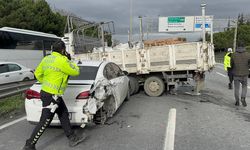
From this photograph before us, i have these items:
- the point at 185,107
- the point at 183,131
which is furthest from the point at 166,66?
the point at 183,131

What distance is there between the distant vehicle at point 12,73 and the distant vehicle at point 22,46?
3.96 meters

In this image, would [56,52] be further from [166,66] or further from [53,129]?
[166,66]

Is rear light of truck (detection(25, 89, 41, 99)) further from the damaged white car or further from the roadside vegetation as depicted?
the roadside vegetation

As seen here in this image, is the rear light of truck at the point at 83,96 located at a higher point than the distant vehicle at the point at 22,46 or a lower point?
lower

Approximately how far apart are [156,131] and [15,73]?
9242mm

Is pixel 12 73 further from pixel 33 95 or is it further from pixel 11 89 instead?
pixel 33 95

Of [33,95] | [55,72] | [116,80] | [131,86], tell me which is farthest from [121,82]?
[55,72]

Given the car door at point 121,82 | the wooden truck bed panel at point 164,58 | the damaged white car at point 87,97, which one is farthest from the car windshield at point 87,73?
the wooden truck bed panel at point 164,58

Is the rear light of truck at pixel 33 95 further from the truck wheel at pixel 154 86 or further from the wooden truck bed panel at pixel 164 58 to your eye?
the truck wheel at pixel 154 86

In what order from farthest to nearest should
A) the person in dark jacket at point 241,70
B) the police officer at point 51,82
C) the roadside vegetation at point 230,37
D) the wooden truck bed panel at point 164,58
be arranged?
the roadside vegetation at point 230,37, the wooden truck bed panel at point 164,58, the person in dark jacket at point 241,70, the police officer at point 51,82

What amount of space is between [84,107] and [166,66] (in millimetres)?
5073

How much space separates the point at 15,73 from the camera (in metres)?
13.1

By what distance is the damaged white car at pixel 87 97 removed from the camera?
18.1ft

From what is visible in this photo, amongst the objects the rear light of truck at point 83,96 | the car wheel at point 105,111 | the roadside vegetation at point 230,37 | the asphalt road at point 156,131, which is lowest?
the asphalt road at point 156,131
